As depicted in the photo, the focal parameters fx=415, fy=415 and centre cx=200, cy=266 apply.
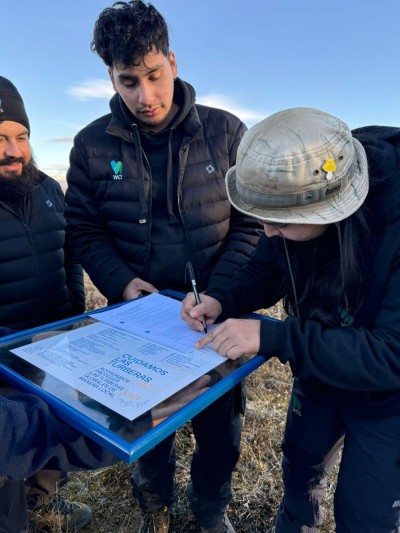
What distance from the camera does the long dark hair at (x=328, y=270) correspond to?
4.94ft

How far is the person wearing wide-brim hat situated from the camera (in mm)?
1351

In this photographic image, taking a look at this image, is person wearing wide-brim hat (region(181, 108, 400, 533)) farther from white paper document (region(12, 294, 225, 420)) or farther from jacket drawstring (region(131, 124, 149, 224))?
jacket drawstring (region(131, 124, 149, 224))

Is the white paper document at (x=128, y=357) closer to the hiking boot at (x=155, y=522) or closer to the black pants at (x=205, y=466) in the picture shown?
the black pants at (x=205, y=466)

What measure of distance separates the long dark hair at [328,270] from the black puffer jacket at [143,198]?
0.46 meters

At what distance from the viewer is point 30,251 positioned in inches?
96.5

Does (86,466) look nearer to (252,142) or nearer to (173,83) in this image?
(252,142)

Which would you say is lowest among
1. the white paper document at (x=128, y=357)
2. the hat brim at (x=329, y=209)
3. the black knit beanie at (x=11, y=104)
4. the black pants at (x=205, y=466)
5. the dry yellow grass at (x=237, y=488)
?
the dry yellow grass at (x=237, y=488)

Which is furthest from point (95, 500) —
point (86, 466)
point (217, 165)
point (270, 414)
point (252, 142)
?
point (252, 142)

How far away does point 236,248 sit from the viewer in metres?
2.31

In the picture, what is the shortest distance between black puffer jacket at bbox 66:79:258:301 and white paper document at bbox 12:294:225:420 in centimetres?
47

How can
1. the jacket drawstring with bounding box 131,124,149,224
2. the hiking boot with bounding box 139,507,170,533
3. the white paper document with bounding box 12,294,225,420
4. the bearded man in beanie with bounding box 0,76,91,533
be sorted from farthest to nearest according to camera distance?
the hiking boot with bounding box 139,507,170,533 < the bearded man in beanie with bounding box 0,76,91,533 < the jacket drawstring with bounding box 131,124,149,224 < the white paper document with bounding box 12,294,225,420

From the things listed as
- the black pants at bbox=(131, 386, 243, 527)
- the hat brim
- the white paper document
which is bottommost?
the black pants at bbox=(131, 386, 243, 527)

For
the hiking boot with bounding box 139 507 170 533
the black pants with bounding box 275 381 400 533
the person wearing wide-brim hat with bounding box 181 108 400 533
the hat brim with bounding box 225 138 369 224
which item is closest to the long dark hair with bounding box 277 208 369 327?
the person wearing wide-brim hat with bounding box 181 108 400 533

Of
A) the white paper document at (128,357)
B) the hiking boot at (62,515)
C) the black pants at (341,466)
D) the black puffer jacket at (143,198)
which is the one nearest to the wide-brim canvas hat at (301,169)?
the white paper document at (128,357)
